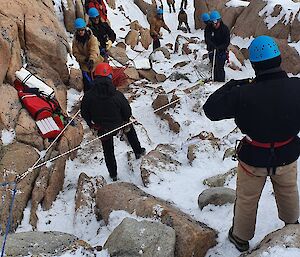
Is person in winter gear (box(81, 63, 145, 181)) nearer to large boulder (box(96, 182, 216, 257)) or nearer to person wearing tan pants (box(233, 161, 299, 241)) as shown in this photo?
large boulder (box(96, 182, 216, 257))

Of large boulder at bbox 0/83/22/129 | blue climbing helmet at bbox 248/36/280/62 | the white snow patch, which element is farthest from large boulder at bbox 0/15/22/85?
the white snow patch

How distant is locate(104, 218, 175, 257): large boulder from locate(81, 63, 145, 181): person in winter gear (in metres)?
2.43

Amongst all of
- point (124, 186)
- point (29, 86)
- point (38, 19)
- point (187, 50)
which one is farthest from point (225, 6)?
point (124, 186)

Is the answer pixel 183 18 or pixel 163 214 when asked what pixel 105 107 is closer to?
pixel 163 214

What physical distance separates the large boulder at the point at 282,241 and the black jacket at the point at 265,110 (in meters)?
0.69

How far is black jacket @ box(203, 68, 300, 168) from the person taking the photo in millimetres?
3359

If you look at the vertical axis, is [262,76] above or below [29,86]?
above

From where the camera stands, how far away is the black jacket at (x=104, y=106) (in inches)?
237

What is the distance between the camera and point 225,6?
59.4 ft

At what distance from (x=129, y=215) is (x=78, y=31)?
5816 mm

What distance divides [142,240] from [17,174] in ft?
10.3

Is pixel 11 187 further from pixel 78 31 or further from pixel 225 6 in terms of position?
pixel 225 6

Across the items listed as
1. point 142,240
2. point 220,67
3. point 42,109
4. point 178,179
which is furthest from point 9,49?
point 220,67

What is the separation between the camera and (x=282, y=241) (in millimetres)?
3611
